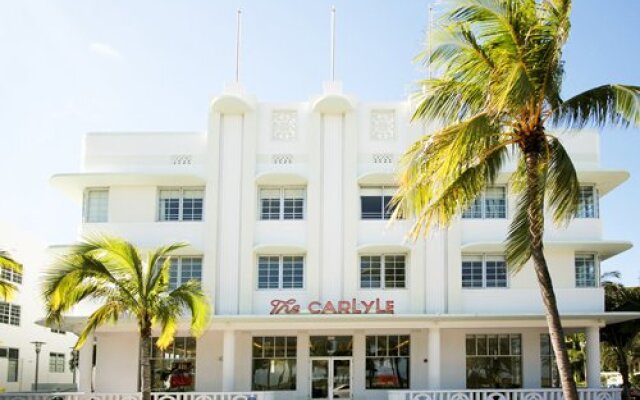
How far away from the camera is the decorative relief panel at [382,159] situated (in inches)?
1161

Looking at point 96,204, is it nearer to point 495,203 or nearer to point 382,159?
point 382,159

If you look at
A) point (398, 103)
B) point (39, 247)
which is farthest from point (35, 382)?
point (398, 103)

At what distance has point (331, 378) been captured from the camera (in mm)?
28984

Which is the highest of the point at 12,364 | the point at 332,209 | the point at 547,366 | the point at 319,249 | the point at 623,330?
the point at 332,209

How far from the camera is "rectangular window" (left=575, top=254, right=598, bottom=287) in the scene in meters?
29.1

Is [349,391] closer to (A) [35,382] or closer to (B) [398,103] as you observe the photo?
(B) [398,103]

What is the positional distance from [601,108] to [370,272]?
13.9 m

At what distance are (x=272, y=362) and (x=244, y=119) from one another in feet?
30.3

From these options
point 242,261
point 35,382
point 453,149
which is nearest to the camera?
point 453,149

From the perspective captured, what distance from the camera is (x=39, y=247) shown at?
47.3 meters

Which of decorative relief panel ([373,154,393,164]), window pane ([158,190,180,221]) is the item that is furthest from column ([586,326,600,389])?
window pane ([158,190,180,221])

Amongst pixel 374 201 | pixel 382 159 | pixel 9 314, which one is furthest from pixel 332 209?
pixel 9 314

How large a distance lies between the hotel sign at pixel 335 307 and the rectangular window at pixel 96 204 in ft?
24.3

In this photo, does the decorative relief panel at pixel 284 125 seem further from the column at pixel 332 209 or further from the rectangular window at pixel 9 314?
the rectangular window at pixel 9 314
